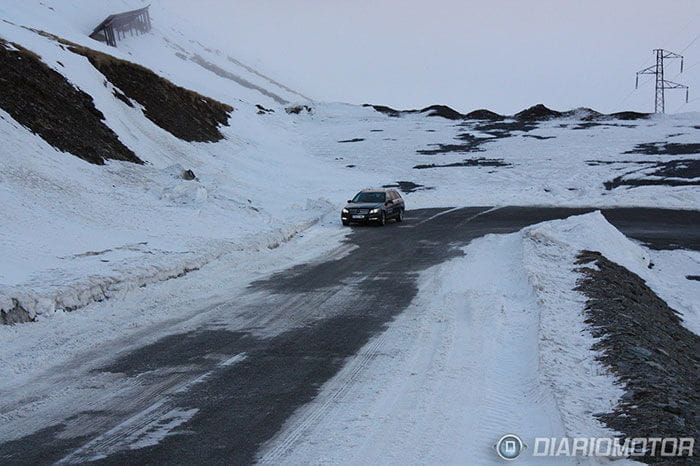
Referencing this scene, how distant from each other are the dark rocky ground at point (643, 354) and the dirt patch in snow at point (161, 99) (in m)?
29.6

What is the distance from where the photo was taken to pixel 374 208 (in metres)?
24.0

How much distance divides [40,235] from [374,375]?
413 inches

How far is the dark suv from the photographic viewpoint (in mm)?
23891

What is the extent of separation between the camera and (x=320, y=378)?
6.88 meters

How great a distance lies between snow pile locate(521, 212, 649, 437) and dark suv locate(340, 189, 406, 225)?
7.79 meters

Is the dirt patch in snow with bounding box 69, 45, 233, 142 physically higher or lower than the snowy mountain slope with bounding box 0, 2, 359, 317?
higher


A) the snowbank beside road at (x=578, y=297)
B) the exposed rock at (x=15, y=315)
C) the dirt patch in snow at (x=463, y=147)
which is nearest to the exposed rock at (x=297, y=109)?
the dirt patch in snow at (x=463, y=147)

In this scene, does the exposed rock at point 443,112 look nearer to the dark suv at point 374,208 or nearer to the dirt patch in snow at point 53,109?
the dark suv at point 374,208

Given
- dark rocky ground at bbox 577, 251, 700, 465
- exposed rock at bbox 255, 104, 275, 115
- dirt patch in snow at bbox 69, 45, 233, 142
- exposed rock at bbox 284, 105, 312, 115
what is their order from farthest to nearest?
exposed rock at bbox 284, 105, 312, 115 < exposed rock at bbox 255, 104, 275, 115 < dirt patch in snow at bbox 69, 45, 233, 142 < dark rocky ground at bbox 577, 251, 700, 465

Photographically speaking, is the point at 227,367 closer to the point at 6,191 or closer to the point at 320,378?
the point at 320,378

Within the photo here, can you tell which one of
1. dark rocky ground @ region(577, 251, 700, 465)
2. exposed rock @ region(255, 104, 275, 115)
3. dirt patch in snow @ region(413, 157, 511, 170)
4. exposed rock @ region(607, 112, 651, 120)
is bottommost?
dark rocky ground @ region(577, 251, 700, 465)

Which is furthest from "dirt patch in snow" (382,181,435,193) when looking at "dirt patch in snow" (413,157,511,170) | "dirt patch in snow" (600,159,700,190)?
"dirt patch in snow" (600,159,700,190)

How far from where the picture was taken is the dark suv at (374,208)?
2389 cm

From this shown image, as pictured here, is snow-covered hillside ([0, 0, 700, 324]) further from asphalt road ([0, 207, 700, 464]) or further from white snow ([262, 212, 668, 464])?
white snow ([262, 212, 668, 464])
